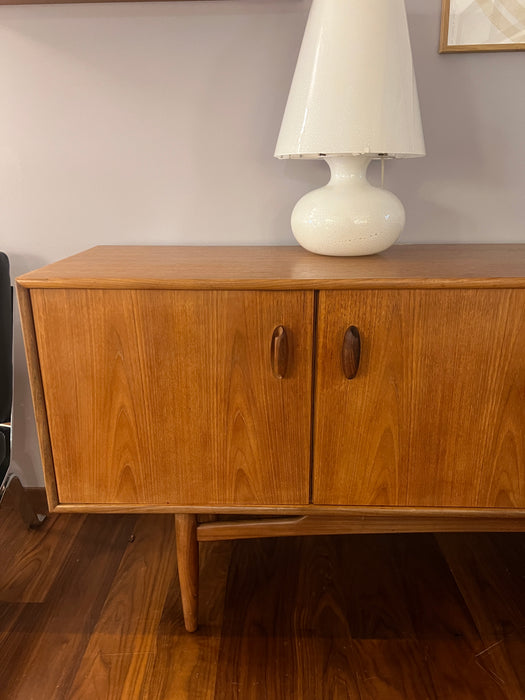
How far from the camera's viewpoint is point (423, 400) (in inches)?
36.1

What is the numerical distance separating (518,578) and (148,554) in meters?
0.90

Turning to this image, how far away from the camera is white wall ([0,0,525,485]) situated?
1.14m

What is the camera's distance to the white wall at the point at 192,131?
1.14 meters

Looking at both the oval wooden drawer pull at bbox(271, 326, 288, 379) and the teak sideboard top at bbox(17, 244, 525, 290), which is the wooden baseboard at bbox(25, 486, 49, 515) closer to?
the teak sideboard top at bbox(17, 244, 525, 290)

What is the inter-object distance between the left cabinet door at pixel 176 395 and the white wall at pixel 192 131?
1.42ft

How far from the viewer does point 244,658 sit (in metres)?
1.07

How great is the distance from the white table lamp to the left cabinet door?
0.78ft

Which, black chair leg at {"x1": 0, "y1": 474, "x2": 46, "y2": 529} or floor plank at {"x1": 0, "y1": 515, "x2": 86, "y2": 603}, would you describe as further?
black chair leg at {"x1": 0, "y1": 474, "x2": 46, "y2": 529}

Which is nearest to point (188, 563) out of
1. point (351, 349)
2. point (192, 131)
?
point (351, 349)

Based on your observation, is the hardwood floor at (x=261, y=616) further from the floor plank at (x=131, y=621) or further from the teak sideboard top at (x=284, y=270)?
the teak sideboard top at (x=284, y=270)

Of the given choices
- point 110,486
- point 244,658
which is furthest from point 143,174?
point 244,658

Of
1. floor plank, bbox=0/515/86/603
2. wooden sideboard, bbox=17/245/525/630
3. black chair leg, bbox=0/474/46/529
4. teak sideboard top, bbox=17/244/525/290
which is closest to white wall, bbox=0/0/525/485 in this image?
teak sideboard top, bbox=17/244/525/290

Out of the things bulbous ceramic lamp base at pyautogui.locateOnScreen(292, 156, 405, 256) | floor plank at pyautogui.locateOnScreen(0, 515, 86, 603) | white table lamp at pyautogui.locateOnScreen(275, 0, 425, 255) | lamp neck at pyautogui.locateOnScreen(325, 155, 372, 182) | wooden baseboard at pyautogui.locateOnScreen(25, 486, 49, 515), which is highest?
white table lamp at pyautogui.locateOnScreen(275, 0, 425, 255)

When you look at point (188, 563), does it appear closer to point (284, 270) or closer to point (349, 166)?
point (284, 270)
